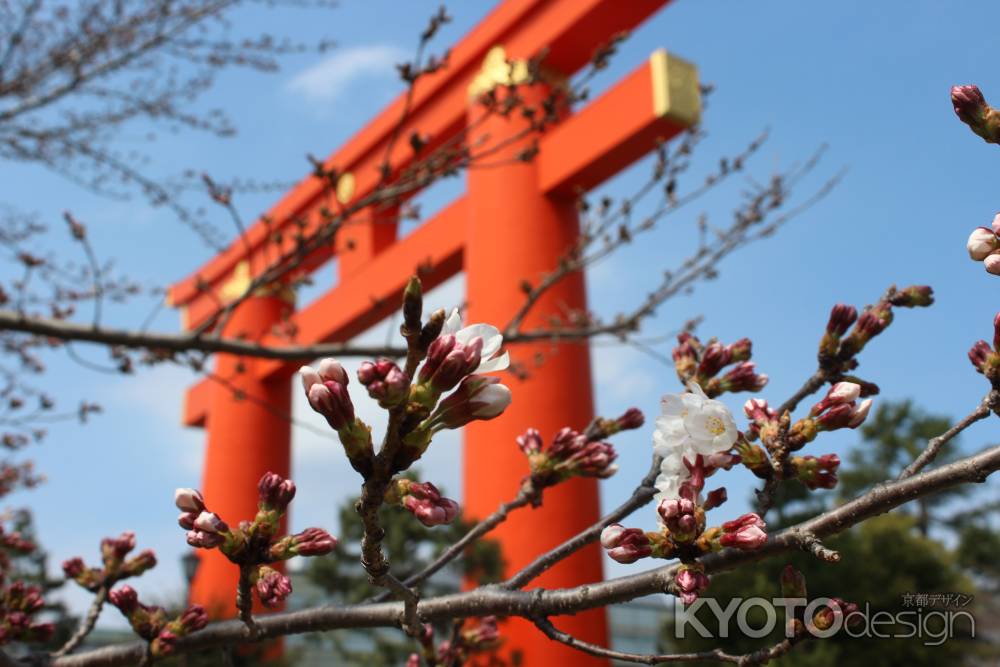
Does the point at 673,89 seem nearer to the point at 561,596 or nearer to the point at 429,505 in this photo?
the point at 561,596

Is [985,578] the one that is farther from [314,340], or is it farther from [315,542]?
[315,542]

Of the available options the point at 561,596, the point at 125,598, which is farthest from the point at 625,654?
the point at 125,598

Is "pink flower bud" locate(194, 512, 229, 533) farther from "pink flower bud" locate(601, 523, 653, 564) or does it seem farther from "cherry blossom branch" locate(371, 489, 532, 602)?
"pink flower bud" locate(601, 523, 653, 564)

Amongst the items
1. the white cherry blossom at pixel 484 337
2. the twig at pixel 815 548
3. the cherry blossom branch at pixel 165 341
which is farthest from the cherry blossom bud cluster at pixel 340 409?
the cherry blossom branch at pixel 165 341

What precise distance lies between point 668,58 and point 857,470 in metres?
14.9

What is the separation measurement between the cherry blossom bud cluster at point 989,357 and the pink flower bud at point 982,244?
0.31 feet

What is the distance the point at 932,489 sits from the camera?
0.96 metres

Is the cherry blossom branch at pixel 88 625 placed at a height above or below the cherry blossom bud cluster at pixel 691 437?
below


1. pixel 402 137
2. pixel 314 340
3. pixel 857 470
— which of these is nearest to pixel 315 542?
pixel 402 137

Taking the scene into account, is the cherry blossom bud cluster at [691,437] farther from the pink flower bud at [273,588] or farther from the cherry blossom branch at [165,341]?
the cherry blossom branch at [165,341]

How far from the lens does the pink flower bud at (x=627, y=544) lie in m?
1.02

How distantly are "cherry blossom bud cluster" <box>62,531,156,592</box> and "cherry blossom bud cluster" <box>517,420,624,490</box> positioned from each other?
95cm

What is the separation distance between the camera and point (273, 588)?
1099 millimetres

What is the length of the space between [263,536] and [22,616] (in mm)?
955
